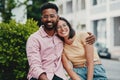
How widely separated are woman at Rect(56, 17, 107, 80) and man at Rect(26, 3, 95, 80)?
4.6 inches

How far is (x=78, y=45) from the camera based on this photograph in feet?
16.0

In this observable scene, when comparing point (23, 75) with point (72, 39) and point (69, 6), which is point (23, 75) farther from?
point (69, 6)

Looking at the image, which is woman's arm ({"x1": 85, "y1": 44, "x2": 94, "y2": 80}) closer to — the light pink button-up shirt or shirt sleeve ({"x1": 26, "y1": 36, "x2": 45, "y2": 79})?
the light pink button-up shirt

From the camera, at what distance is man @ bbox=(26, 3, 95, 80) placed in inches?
178

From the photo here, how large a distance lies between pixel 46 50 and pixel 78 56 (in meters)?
0.40

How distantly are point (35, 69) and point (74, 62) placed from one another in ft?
1.83

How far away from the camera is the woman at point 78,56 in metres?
4.79

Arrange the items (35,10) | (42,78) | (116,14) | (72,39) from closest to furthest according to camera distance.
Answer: (42,78) → (72,39) → (35,10) → (116,14)

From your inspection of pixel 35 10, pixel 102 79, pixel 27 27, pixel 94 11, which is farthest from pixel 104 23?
pixel 102 79

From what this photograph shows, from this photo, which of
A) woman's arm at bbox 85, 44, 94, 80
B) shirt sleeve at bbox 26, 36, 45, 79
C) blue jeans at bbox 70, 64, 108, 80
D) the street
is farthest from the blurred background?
shirt sleeve at bbox 26, 36, 45, 79

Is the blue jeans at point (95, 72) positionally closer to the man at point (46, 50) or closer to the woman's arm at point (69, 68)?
the woman's arm at point (69, 68)

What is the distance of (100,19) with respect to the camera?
158ft

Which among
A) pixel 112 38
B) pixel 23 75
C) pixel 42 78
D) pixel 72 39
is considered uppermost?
Result: pixel 72 39

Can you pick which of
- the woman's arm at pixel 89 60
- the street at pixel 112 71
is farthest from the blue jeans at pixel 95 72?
the street at pixel 112 71
